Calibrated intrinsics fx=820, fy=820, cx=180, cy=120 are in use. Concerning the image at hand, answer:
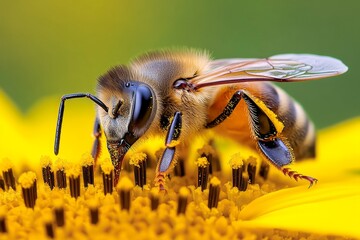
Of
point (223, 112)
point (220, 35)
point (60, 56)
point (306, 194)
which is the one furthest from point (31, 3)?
point (306, 194)

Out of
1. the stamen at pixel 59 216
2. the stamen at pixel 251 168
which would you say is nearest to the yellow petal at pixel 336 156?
the stamen at pixel 251 168

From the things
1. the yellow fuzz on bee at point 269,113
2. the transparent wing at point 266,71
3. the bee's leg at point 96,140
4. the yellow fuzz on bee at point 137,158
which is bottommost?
the yellow fuzz on bee at point 137,158

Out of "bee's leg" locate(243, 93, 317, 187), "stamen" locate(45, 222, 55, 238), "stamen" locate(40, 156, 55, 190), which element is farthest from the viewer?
"stamen" locate(40, 156, 55, 190)

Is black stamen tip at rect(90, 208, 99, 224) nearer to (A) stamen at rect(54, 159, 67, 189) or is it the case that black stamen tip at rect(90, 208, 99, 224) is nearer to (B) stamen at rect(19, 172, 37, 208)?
(B) stamen at rect(19, 172, 37, 208)

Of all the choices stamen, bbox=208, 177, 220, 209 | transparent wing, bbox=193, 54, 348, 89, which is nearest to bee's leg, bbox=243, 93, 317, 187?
transparent wing, bbox=193, 54, 348, 89

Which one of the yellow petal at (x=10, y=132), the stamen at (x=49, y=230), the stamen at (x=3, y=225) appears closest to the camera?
the stamen at (x=49, y=230)

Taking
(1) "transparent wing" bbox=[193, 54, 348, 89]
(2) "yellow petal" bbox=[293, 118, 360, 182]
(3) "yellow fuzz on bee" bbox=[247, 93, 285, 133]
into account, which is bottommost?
(2) "yellow petal" bbox=[293, 118, 360, 182]

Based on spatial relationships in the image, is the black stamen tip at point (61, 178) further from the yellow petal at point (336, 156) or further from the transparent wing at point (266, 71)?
the yellow petal at point (336, 156)
